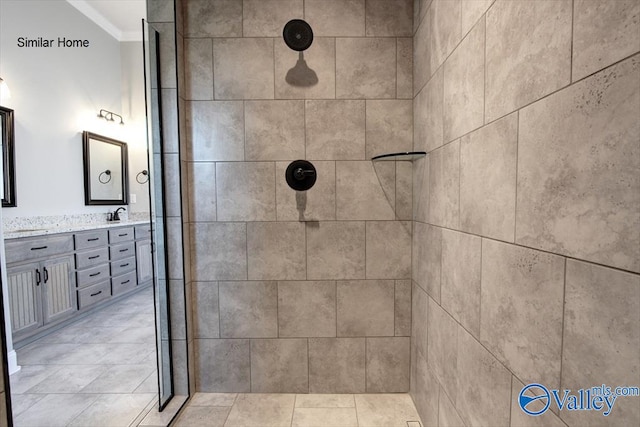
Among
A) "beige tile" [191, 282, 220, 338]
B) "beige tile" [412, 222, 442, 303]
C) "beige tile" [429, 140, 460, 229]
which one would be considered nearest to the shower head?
"beige tile" [429, 140, 460, 229]

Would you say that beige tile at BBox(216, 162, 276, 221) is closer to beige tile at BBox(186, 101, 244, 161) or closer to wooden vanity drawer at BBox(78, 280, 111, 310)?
beige tile at BBox(186, 101, 244, 161)

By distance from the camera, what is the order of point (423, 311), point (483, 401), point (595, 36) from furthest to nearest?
point (423, 311) < point (483, 401) < point (595, 36)

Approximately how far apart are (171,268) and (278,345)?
0.82 m

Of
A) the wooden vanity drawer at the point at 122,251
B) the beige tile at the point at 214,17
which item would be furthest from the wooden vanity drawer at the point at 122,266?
the beige tile at the point at 214,17

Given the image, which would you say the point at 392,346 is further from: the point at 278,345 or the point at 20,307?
the point at 20,307

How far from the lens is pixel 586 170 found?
52 centimetres

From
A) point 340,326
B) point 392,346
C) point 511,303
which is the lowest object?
point 392,346

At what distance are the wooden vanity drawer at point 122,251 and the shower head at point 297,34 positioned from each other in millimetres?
3144

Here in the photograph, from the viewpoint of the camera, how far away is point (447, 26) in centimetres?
114

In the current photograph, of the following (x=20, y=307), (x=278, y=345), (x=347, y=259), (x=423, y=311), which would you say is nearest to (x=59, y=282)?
(x=20, y=307)

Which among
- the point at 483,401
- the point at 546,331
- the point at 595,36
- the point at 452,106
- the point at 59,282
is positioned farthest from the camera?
the point at 59,282

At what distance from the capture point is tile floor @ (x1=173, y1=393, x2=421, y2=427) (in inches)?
58.5

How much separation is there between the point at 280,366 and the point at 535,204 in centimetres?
164

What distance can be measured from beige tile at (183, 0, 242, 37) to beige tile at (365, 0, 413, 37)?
785mm
